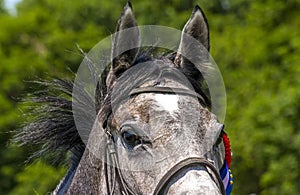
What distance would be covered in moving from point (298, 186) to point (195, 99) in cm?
970

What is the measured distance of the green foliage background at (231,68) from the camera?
45.2ft

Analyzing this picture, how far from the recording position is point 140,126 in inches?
165

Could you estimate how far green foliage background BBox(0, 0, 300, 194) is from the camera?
13789mm

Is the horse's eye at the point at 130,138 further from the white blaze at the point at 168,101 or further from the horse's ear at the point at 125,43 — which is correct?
the horse's ear at the point at 125,43

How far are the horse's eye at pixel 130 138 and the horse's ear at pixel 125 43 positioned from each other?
488 mm

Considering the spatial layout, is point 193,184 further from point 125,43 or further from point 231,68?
point 231,68

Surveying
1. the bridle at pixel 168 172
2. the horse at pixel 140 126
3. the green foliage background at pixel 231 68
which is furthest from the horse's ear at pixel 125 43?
the green foliage background at pixel 231 68

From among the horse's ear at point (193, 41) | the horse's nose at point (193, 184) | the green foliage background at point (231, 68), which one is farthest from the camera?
the green foliage background at point (231, 68)

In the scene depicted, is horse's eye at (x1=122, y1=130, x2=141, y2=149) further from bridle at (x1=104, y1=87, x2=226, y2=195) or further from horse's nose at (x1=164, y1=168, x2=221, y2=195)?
horse's nose at (x1=164, y1=168, x2=221, y2=195)

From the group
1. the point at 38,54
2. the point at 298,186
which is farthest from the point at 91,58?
the point at 38,54

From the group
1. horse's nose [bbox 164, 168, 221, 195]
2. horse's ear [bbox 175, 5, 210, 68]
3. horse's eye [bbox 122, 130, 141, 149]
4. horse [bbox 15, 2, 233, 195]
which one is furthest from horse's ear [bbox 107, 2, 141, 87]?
horse's nose [bbox 164, 168, 221, 195]

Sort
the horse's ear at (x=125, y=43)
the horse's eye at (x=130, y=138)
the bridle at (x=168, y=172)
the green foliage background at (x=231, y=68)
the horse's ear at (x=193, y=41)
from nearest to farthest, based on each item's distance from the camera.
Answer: the bridle at (x=168, y=172)
the horse's eye at (x=130, y=138)
the horse's ear at (x=125, y=43)
the horse's ear at (x=193, y=41)
the green foliage background at (x=231, y=68)

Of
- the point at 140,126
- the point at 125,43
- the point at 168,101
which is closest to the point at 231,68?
the point at 125,43

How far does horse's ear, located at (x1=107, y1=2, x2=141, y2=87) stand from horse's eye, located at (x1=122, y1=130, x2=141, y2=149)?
19.2 inches
